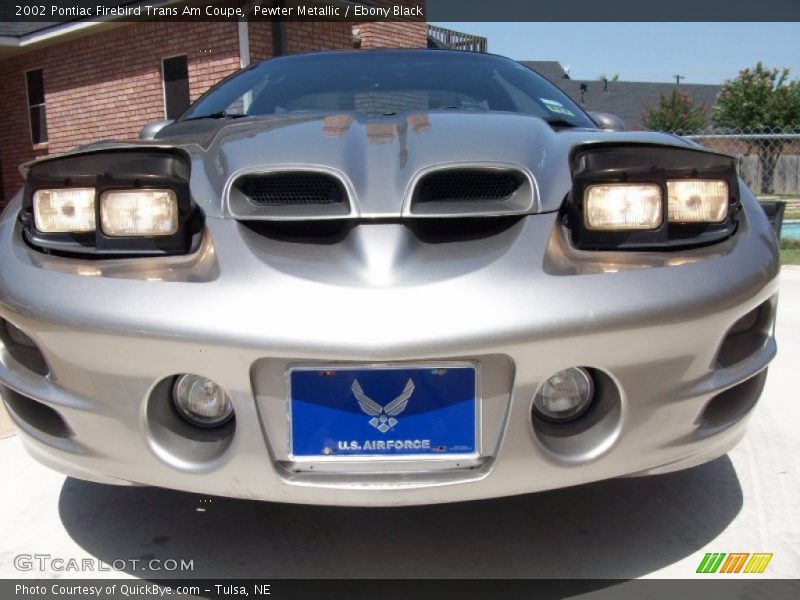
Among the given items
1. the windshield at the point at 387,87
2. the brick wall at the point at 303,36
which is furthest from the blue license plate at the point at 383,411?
the brick wall at the point at 303,36

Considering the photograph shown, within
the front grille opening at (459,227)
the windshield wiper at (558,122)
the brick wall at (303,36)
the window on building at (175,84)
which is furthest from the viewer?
the window on building at (175,84)

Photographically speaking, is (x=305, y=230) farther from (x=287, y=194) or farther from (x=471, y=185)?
(x=471, y=185)

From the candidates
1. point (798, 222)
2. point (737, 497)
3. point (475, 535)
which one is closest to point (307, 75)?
point (475, 535)

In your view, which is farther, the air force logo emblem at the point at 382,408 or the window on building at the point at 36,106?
the window on building at the point at 36,106

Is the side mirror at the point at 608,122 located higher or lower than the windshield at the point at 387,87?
lower

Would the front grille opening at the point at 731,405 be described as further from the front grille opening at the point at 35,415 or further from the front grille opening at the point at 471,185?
the front grille opening at the point at 35,415

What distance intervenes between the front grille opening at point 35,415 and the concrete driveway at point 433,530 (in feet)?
1.19

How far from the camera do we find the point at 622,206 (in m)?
1.48

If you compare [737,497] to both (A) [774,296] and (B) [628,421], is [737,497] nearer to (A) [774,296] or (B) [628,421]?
(A) [774,296]

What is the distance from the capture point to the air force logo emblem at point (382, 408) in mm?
1352

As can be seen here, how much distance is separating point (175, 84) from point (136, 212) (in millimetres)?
10358

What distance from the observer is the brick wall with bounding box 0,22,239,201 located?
1023 centimetres

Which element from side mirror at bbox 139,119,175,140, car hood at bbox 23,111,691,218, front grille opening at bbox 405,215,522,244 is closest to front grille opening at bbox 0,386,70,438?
car hood at bbox 23,111,691,218

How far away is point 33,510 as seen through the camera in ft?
6.57
